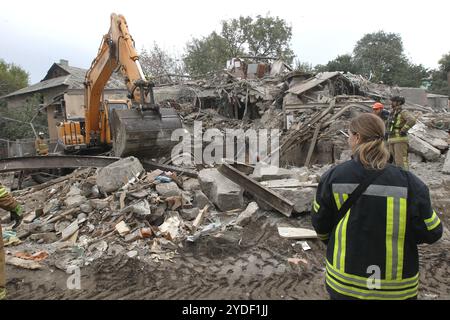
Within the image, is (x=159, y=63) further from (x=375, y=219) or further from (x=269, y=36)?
(x=375, y=219)

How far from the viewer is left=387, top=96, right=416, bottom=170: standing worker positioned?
659cm

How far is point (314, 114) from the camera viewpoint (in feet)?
38.5

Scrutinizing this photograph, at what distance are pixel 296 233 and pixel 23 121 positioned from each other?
22.3 metres

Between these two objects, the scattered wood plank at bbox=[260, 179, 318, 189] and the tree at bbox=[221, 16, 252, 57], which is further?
the tree at bbox=[221, 16, 252, 57]

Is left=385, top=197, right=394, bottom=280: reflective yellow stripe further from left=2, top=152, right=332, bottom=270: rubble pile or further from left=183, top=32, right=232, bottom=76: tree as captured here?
left=183, top=32, right=232, bottom=76: tree

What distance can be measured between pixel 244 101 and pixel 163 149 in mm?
10569

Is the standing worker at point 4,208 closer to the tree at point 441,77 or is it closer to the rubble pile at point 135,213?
the rubble pile at point 135,213

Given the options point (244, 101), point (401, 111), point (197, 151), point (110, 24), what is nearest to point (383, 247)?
point (401, 111)

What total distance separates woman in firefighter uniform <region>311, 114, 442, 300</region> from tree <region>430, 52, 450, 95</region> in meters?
33.8

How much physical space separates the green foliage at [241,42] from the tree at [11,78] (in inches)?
650

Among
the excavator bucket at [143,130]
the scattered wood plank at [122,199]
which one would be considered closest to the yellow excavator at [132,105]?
the excavator bucket at [143,130]

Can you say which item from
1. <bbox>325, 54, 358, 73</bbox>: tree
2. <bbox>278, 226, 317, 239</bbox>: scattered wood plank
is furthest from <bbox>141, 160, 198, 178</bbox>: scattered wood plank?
<bbox>325, 54, 358, 73</bbox>: tree

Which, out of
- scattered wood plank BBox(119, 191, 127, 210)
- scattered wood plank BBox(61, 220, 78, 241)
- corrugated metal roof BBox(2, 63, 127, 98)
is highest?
corrugated metal roof BBox(2, 63, 127, 98)
